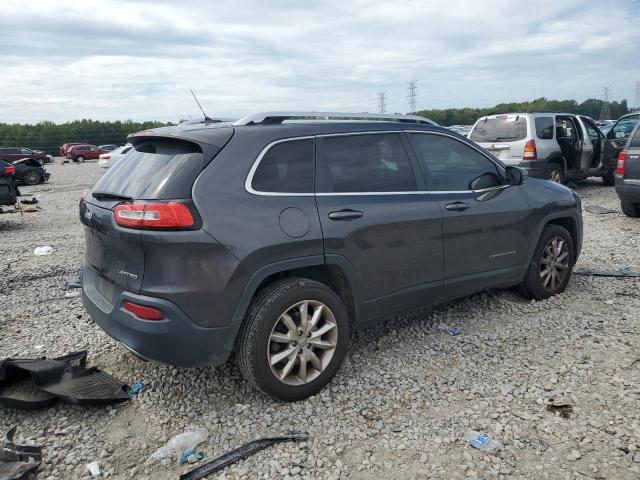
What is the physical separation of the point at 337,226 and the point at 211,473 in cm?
164

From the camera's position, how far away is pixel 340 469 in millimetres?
2855

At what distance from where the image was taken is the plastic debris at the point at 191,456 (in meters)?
2.98

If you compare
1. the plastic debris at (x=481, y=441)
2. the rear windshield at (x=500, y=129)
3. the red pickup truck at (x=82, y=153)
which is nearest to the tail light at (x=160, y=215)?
the plastic debris at (x=481, y=441)

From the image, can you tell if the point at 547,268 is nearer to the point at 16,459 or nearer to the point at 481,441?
the point at 481,441

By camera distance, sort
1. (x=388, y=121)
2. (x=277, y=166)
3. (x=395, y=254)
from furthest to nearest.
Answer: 1. (x=388, y=121)
2. (x=395, y=254)
3. (x=277, y=166)

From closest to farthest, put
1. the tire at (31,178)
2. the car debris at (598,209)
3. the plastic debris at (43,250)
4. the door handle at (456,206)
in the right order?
the door handle at (456,206), the plastic debris at (43,250), the car debris at (598,209), the tire at (31,178)

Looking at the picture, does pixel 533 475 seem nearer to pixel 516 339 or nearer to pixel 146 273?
pixel 516 339

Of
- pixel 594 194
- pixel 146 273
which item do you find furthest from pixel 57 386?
pixel 594 194

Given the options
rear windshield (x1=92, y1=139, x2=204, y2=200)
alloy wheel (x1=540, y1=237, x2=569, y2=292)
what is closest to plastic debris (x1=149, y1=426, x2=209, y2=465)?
Result: rear windshield (x1=92, y1=139, x2=204, y2=200)

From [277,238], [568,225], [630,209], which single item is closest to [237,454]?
[277,238]

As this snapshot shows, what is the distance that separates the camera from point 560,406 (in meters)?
3.36

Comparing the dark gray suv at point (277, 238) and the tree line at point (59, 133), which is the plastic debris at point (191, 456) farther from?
the tree line at point (59, 133)

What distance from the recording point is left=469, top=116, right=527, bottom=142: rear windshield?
37.6 feet

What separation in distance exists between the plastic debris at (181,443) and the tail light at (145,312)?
0.73 meters
